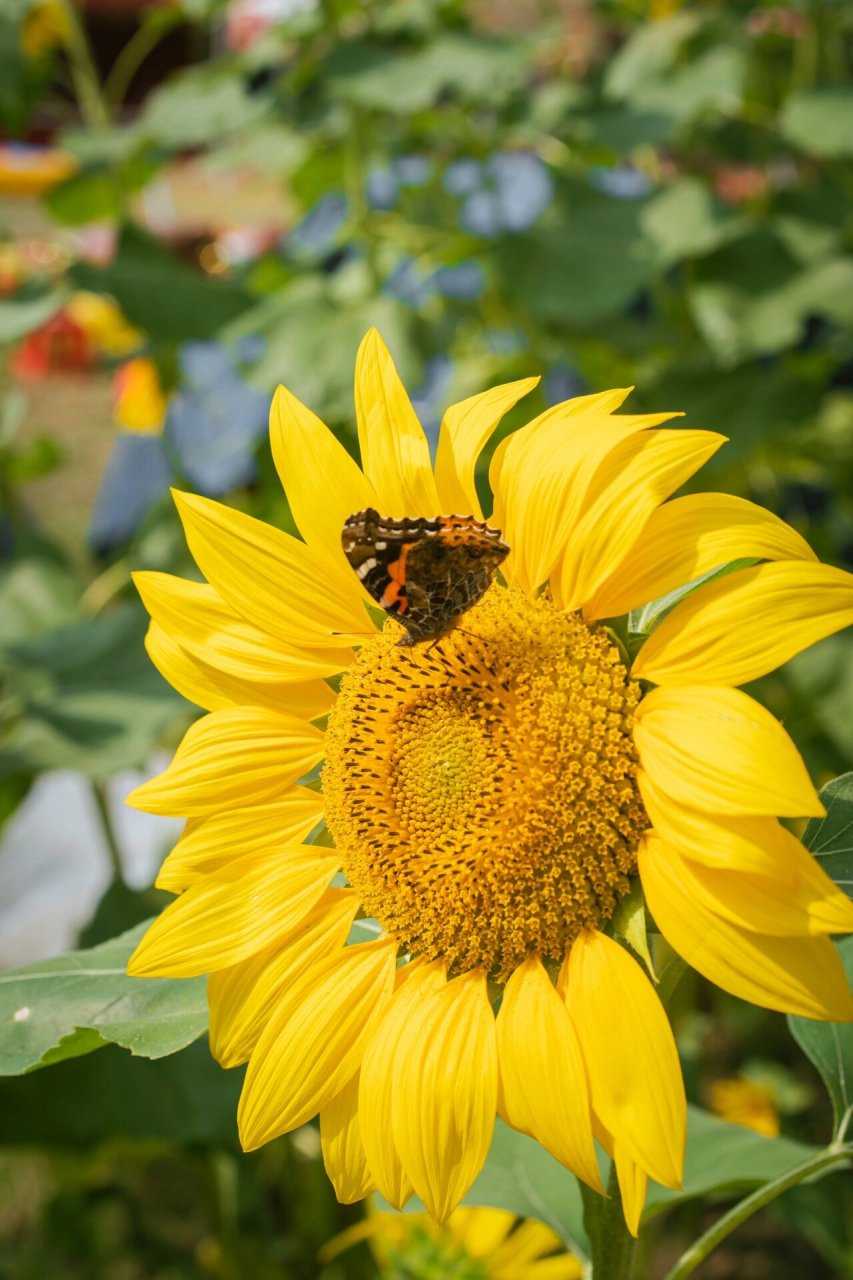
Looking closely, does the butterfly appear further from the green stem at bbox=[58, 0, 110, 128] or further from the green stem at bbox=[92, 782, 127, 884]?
the green stem at bbox=[58, 0, 110, 128]

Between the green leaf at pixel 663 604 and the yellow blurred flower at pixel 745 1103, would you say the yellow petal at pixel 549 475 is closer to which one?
the green leaf at pixel 663 604

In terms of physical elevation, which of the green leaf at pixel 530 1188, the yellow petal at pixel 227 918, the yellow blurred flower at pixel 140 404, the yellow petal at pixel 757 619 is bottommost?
the yellow blurred flower at pixel 140 404

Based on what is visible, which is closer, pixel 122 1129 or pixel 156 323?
pixel 122 1129

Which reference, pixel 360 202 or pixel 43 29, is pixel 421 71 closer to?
pixel 360 202

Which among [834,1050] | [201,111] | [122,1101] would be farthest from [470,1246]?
[201,111]

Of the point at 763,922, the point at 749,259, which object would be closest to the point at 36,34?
the point at 749,259

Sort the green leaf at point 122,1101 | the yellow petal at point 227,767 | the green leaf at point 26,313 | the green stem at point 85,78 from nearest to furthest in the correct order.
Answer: the yellow petal at point 227,767 < the green leaf at point 122,1101 < the green leaf at point 26,313 < the green stem at point 85,78

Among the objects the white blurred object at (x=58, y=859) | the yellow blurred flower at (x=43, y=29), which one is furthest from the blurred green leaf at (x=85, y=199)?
Result: the white blurred object at (x=58, y=859)

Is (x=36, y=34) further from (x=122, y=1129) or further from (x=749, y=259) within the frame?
(x=122, y=1129)
